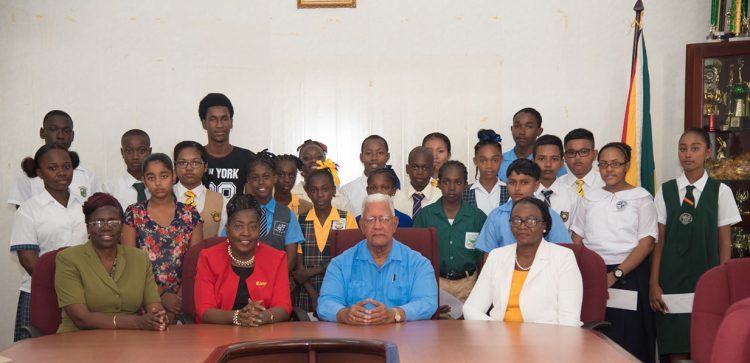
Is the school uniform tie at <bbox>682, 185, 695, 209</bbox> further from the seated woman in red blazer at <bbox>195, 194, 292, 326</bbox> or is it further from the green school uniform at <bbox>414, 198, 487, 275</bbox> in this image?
the seated woman in red blazer at <bbox>195, 194, 292, 326</bbox>

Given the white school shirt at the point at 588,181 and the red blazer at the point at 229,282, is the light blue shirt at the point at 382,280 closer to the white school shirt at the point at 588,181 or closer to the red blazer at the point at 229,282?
the red blazer at the point at 229,282

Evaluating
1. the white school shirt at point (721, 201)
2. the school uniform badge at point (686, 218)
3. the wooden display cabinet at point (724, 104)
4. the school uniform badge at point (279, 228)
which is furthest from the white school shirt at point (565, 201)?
the school uniform badge at point (279, 228)

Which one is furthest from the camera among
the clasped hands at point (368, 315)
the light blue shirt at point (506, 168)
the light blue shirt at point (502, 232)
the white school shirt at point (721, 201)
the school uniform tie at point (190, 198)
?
the light blue shirt at point (506, 168)

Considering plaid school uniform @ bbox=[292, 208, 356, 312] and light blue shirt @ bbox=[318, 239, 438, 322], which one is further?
plaid school uniform @ bbox=[292, 208, 356, 312]

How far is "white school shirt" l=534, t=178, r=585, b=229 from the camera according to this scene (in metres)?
4.74

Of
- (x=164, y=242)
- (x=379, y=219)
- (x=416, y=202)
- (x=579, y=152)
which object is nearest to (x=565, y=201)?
(x=579, y=152)

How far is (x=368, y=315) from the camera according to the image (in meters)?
3.23

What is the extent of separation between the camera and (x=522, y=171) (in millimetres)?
4344

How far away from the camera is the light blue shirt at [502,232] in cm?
417

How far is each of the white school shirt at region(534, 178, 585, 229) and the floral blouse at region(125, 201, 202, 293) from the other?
2059mm

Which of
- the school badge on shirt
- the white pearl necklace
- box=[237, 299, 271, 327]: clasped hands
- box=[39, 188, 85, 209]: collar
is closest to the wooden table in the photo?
box=[237, 299, 271, 327]: clasped hands

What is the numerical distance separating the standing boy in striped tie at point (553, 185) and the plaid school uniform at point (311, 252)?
3.92ft

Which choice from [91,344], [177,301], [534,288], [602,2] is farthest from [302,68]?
[91,344]

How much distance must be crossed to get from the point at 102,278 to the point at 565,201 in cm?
267
